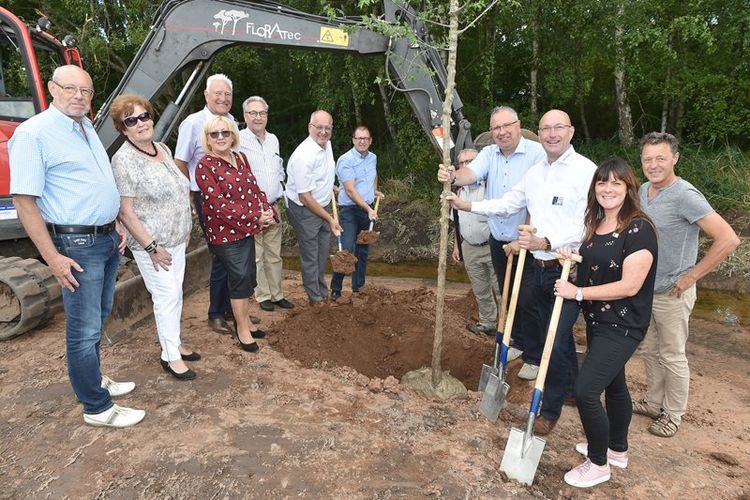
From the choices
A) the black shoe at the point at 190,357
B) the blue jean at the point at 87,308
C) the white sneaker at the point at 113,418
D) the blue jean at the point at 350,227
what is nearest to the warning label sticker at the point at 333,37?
the blue jean at the point at 350,227

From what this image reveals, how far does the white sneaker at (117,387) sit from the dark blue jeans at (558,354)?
2850mm

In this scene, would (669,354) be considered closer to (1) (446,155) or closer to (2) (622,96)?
(1) (446,155)

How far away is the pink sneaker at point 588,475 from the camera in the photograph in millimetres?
Answer: 2729

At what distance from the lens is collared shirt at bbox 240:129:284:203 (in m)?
4.69

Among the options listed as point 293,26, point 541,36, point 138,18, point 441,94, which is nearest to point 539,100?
point 541,36

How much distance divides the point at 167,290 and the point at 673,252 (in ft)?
11.1

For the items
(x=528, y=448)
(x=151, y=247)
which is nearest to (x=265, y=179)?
(x=151, y=247)

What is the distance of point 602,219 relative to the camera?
2699 mm

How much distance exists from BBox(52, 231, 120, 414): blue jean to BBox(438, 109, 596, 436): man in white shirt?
86.7 inches

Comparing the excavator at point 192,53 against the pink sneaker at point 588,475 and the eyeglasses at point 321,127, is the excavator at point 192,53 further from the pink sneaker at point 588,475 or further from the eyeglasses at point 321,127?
the pink sneaker at point 588,475

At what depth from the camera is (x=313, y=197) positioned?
4.86 metres

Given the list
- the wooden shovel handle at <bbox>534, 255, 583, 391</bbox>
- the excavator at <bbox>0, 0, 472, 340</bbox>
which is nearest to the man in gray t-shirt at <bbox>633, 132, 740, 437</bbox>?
the wooden shovel handle at <bbox>534, 255, 583, 391</bbox>

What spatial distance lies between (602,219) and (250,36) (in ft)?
13.1

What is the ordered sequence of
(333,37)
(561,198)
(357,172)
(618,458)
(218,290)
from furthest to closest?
1. (357,172)
2. (333,37)
3. (218,290)
4. (561,198)
5. (618,458)
